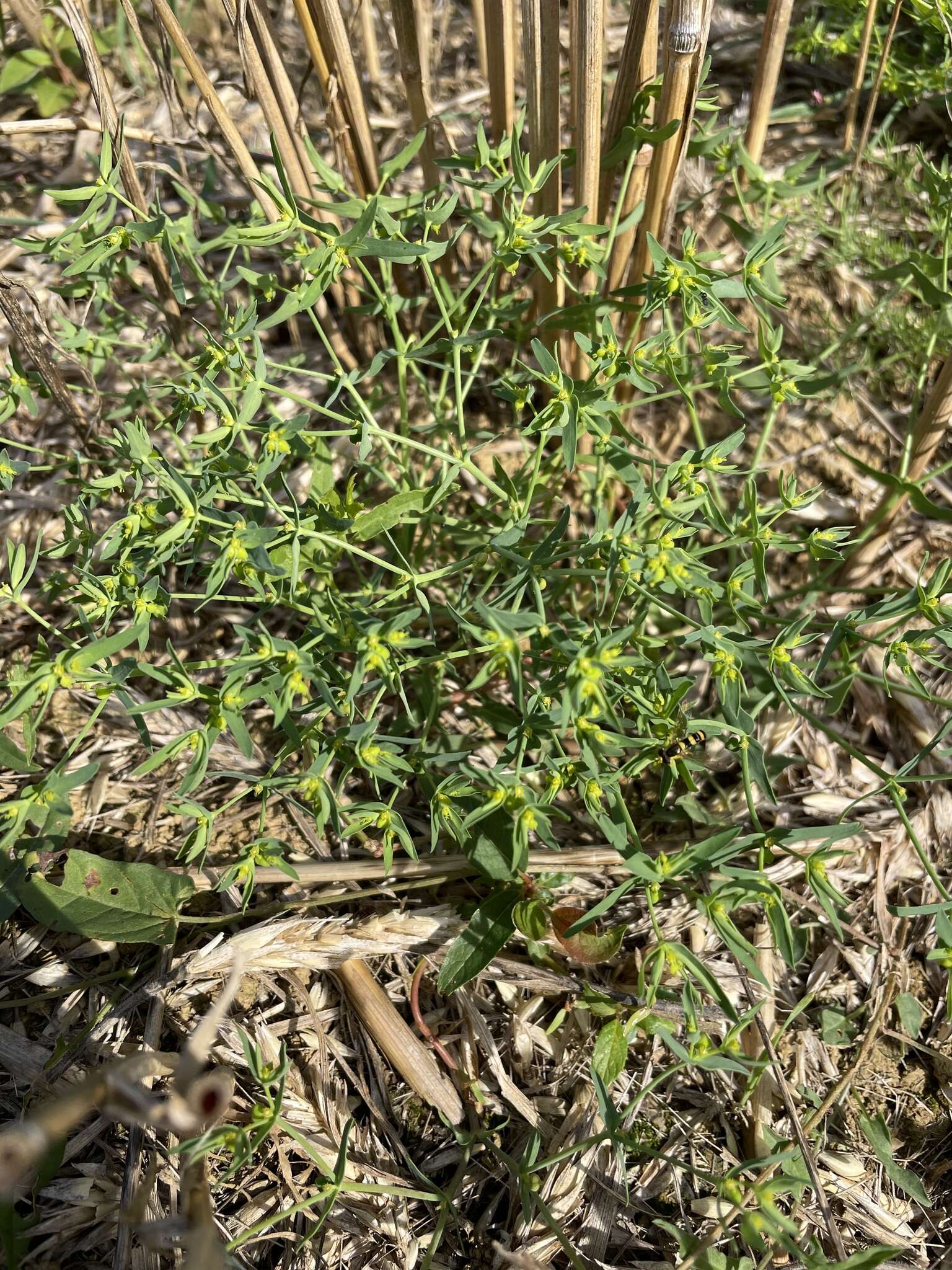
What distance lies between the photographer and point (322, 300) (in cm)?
277

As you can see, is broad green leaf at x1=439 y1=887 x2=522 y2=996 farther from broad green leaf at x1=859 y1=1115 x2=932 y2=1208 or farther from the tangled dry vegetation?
broad green leaf at x1=859 y1=1115 x2=932 y2=1208

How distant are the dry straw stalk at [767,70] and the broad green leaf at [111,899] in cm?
235

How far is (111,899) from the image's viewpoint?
2.05 m

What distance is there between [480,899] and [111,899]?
837 mm

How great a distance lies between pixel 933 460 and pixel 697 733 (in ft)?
4.54

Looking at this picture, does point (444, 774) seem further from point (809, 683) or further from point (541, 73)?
point (541, 73)

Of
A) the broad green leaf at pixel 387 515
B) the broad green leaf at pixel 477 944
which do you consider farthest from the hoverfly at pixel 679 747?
the broad green leaf at pixel 387 515

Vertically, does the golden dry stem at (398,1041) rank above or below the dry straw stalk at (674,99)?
below

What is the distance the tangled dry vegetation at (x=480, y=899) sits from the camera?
182cm

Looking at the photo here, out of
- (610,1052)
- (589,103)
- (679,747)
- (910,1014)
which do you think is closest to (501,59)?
(589,103)

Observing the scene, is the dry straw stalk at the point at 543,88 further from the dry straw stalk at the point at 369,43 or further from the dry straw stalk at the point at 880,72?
the dry straw stalk at the point at 369,43

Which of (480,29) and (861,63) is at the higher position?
(480,29)

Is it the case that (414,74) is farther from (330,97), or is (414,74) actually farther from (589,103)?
(589,103)

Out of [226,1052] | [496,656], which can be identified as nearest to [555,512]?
[496,656]
